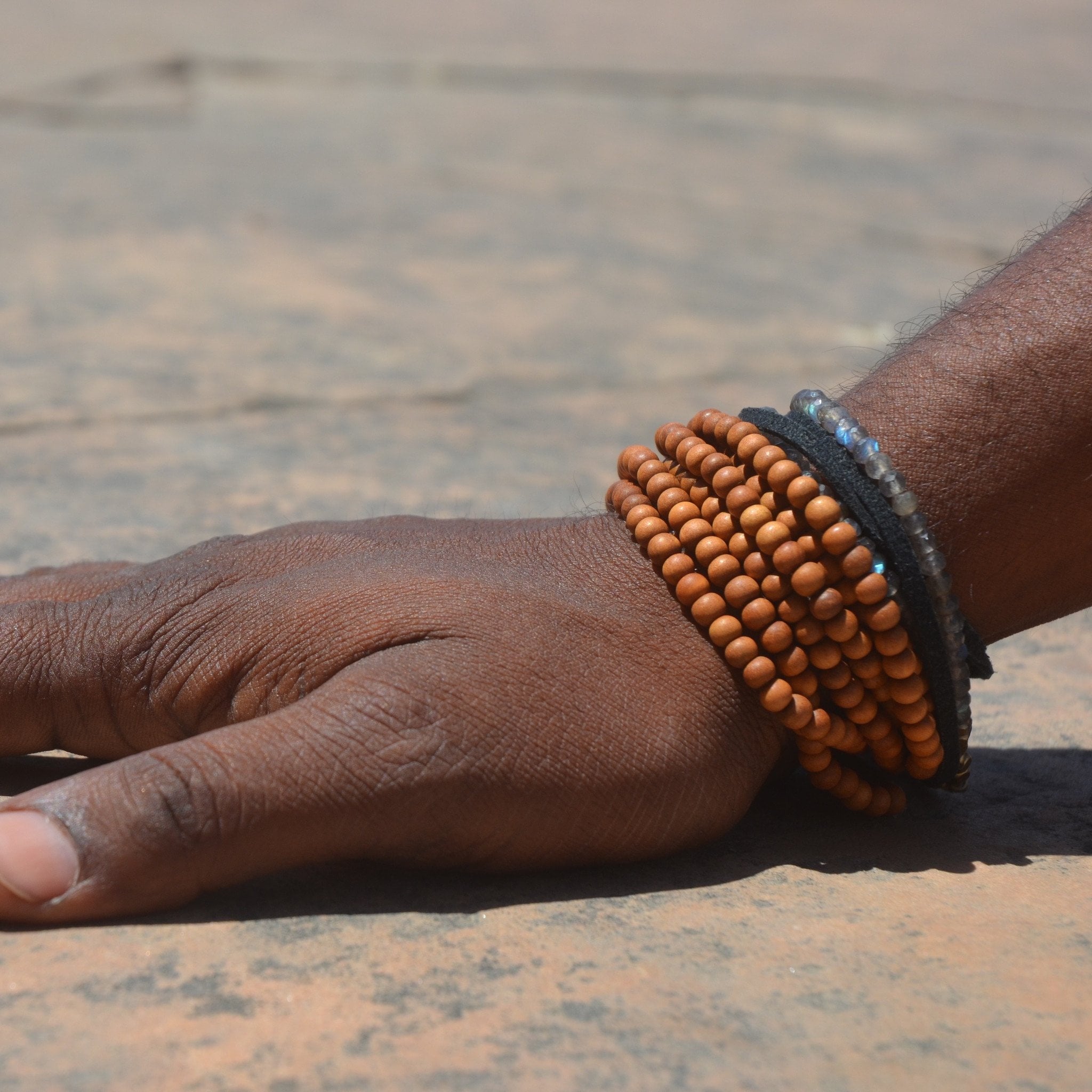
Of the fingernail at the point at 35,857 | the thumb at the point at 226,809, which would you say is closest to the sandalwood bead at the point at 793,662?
the thumb at the point at 226,809

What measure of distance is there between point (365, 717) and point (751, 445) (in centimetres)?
41

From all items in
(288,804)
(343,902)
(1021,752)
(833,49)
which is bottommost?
(1021,752)

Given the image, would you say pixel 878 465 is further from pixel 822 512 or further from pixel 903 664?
pixel 903 664

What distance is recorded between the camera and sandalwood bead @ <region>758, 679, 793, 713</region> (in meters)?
1.17

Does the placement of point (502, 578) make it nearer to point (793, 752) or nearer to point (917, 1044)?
point (793, 752)

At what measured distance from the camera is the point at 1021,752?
1.51m

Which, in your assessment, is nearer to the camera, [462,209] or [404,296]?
[404,296]

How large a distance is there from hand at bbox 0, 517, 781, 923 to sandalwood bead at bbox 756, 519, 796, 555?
11 cm

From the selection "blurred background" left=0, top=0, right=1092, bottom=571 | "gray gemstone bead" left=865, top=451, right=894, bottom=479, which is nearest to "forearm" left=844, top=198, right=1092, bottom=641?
"gray gemstone bead" left=865, top=451, right=894, bottom=479

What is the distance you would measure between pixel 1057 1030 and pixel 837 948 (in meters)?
0.17

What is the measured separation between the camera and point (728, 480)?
1227mm

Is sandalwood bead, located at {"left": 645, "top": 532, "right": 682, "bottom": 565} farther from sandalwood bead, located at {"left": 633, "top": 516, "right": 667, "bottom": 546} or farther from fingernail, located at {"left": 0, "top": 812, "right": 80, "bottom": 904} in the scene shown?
fingernail, located at {"left": 0, "top": 812, "right": 80, "bottom": 904}

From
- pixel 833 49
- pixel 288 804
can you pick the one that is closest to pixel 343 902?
pixel 288 804

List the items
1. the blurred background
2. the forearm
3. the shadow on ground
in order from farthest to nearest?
the blurred background
the forearm
the shadow on ground
